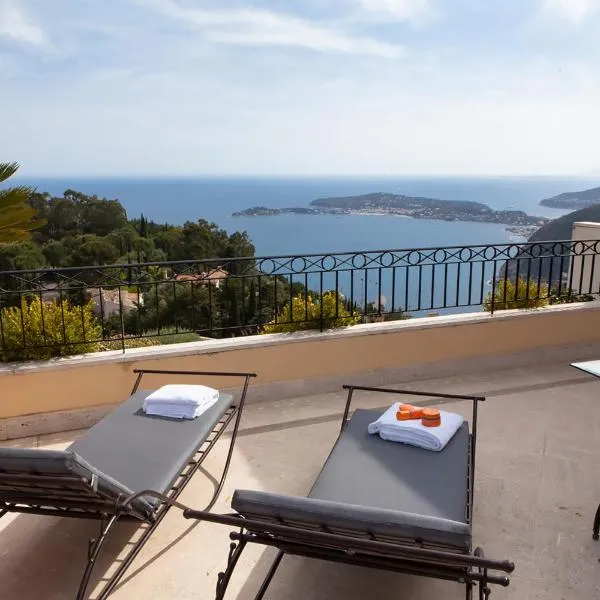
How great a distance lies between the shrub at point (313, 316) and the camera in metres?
4.50

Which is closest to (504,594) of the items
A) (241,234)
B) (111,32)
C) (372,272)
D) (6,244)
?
(372,272)

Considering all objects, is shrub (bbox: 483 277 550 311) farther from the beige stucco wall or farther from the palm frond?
the palm frond

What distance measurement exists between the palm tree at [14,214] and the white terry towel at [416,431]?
3.33 metres

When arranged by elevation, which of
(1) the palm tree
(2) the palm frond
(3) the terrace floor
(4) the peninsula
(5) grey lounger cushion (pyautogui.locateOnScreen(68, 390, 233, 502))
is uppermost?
(2) the palm frond

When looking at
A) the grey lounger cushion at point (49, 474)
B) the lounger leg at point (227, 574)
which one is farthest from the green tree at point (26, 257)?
the lounger leg at point (227, 574)

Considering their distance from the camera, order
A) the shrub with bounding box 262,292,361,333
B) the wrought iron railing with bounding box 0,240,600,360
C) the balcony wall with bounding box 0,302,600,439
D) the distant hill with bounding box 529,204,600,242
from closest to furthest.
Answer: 1. the balcony wall with bounding box 0,302,600,439
2. the wrought iron railing with bounding box 0,240,600,360
3. the shrub with bounding box 262,292,361,333
4. the distant hill with bounding box 529,204,600,242

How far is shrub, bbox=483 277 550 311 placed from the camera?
5047 mm

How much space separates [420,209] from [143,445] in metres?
12.5

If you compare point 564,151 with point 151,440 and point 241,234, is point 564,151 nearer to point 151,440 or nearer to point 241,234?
point 241,234

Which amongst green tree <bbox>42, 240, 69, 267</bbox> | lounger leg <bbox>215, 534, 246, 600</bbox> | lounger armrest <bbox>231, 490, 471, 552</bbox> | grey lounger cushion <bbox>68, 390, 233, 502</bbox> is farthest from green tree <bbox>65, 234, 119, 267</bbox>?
lounger armrest <bbox>231, 490, 471, 552</bbox>

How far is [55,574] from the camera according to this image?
2.35 meters

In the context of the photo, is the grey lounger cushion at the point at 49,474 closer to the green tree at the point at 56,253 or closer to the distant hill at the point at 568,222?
the distant hill at the point at 568,222

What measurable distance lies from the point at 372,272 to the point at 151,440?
2537mm

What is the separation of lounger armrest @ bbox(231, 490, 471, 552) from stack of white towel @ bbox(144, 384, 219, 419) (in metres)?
1.39
